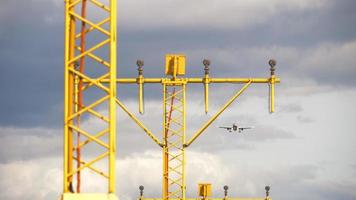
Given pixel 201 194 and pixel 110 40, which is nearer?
pixel 110 40

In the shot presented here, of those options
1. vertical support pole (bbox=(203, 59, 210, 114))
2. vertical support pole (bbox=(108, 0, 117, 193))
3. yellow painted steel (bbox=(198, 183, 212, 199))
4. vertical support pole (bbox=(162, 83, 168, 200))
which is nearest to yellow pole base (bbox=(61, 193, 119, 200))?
vertical support pole (bbox=(108, 0, 117, 193))

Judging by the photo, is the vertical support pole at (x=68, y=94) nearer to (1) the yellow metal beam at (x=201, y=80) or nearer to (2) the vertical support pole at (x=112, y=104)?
(2) the vertical support pole at (x=112, y=104)

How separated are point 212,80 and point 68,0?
92.9 ft

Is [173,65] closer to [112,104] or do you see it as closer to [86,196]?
[112,104]

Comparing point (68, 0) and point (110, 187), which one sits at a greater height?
point (68, 0)

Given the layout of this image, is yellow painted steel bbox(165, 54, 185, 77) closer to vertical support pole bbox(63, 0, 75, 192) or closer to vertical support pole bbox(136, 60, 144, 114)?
vertical support pole bbox(136, 60, 144, 114)

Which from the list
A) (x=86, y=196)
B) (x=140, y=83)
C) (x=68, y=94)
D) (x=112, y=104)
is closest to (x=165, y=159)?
(x=140, y=83)

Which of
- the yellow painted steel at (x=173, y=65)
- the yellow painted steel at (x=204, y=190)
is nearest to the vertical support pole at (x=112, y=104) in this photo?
the yellow painted steel at (x=173, y=65)

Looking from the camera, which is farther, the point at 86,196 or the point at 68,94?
the point at 68,94

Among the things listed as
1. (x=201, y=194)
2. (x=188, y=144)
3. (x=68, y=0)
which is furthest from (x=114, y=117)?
(x=201, y=194)

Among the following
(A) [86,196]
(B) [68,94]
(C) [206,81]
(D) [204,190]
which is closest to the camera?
(A) [86,196]

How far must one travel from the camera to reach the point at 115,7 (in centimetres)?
4650

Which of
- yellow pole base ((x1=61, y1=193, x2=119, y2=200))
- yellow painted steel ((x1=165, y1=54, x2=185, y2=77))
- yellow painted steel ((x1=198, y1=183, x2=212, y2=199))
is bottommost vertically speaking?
yellow painted steel ((x1=198, y1=183, x2=212, y2=199))

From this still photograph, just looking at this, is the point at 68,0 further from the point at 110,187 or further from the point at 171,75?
the point at 171,75
